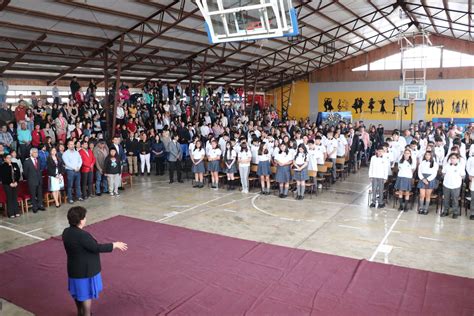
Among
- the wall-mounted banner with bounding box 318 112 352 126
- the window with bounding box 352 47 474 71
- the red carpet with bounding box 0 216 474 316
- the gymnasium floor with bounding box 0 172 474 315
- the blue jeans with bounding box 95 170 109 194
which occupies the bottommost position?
the red carpet with bounding box 0 216 474 316

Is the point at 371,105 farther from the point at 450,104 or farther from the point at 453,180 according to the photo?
the point at 453,180

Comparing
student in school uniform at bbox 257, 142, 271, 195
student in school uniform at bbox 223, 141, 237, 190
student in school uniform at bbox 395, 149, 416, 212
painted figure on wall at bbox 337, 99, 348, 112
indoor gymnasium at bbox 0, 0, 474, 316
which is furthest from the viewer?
painted figure on wall at bbox 337, 99, 348, 112

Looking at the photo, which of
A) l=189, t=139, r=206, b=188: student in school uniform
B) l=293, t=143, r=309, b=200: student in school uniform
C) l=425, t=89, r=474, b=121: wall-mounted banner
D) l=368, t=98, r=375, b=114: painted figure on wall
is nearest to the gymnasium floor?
l=293, t=143, r=309, b=200: student in school uniform

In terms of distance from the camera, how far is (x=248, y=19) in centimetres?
739

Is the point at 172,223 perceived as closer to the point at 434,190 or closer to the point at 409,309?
the point at 409,309

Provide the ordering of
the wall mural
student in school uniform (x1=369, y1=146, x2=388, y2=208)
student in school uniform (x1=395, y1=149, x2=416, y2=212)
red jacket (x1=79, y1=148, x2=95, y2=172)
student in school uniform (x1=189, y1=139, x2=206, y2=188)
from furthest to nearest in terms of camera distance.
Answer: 1. the wall mural
2. student in school uniform (x1=189, y1=139, x2=206, y2=188)
3. red jacket (x1=79, y1=148, x2=95, y2=172)
4. student in school uniform (x1=369, y1=146, x2=388, y2=208)
5. student in school uniform (x1=395, y1=149, x2=416, y2=212)

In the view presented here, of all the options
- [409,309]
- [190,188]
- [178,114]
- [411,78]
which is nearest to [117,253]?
[409,309]

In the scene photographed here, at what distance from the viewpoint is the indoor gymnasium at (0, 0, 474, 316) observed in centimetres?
516

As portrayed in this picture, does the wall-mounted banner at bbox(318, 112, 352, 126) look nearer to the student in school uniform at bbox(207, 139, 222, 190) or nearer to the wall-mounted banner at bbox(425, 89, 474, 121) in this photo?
the wall-mounted banner at bbox(425, 89, 474, 121)

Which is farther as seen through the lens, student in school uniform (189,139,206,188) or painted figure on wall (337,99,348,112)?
painted figure on wall (337,99,348,112)

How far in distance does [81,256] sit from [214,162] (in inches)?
301

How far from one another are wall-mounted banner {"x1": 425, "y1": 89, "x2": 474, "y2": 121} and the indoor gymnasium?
5531 millimetres

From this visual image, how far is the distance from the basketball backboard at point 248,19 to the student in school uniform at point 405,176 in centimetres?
403

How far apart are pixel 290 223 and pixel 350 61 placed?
22.9m
